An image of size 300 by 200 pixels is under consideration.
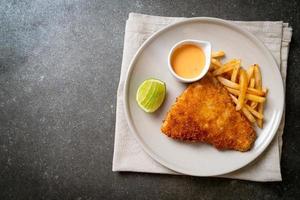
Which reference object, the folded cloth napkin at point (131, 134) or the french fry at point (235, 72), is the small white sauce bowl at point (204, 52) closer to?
the french fry at point (235, 72)

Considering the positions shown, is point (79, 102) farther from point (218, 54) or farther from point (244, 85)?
point (244, 85)

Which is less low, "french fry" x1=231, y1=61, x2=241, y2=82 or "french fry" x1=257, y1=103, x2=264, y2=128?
"french fry" x1=231, y1=61, x2=241, y2=82

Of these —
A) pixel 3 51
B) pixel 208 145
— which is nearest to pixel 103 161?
pixel 208 145

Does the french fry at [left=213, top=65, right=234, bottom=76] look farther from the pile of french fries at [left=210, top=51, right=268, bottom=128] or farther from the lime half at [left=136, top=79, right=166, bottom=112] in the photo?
the lime half at [left=136, top=79, right=166, bottom=112]

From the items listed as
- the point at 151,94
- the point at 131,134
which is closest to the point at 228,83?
the point at 151,94

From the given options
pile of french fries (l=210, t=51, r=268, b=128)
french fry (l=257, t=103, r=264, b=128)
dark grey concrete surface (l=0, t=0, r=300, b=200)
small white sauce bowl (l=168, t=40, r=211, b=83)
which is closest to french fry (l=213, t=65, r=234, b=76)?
pile of french fries (l=210, t=51, r=268, b=128)
